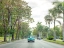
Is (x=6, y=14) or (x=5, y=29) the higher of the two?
(x=6, y=14)

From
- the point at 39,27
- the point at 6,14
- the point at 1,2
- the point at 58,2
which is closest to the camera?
the point at 1,2

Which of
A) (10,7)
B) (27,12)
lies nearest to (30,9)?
(27,12)

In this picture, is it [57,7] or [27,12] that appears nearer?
[57,7]

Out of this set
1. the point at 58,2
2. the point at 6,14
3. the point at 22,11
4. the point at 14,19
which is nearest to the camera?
the point at 58,2

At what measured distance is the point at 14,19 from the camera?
2862 inches

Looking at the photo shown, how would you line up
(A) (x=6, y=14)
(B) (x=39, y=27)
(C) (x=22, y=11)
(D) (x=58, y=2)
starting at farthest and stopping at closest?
(B) (x=39, y=27) → (C) (x=22, y=11) → (A) (x=6, y=14) → (D) (x=58, y=2)

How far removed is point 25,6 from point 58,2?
44.8ft

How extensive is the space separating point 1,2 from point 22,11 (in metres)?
31.6

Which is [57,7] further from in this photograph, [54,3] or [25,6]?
[25,6]

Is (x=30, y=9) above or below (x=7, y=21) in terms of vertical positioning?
above

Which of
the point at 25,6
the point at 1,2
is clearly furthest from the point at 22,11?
the point at 1,2

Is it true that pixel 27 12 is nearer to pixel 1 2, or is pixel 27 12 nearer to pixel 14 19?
pixel 14 19

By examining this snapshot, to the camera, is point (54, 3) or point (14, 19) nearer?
point (54, 3)

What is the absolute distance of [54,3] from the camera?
5541cm
